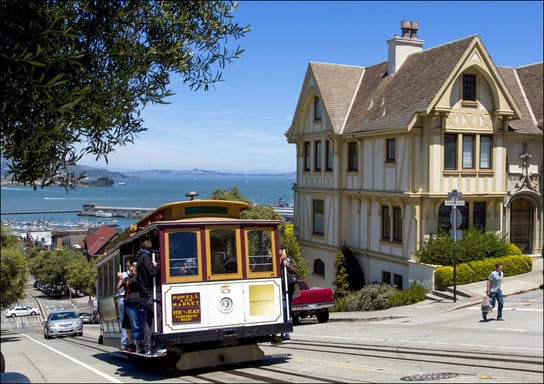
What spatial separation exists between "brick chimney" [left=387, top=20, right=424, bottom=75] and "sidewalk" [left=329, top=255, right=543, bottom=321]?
12.4 meters

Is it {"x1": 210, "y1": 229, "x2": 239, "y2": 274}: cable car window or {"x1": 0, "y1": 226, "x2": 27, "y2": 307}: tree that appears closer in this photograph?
{"x1": 210, "y1": 229, "x2": 239, "y2": 274}: cable car window

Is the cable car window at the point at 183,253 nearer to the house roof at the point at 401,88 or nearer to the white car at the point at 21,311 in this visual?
the house roof at the point at 401,88

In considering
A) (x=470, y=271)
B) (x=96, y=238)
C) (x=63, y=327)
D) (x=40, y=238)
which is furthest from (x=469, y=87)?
(x=40, y=238)

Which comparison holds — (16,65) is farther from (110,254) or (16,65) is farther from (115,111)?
(110,254)

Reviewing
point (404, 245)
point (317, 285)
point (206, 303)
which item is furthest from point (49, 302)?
point (206, 303)

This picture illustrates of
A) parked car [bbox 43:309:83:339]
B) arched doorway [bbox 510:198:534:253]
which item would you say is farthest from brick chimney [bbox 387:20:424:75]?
parked car [bbox 43:309:83:339]

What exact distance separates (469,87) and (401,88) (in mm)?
3493

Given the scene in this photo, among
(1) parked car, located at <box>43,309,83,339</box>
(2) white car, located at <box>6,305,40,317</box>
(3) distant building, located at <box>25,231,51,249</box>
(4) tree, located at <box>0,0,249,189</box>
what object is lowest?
(2) white car, located at <box>6,305,40,317</box>

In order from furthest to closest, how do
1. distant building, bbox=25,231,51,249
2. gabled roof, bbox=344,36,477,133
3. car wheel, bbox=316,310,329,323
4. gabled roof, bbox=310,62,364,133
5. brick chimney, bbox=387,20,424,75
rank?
distant building, bbox=25,231,51,249 → gabled roof, bbox=310,62,364,133 → brick chimney, bbox=387,20,424,75 → gabled roof, bbox=344,36,477,133 → car wheel, bbox=316,310,329,323

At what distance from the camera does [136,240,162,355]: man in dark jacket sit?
1124 centimetres

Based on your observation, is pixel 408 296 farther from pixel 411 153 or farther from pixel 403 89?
pixel 403 89

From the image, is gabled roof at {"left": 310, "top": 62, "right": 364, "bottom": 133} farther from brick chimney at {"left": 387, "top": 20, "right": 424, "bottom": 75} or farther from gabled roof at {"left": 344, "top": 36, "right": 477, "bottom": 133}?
brick chimney at {"left": 387, "top": 20, "right": 424, "bottom": 75}

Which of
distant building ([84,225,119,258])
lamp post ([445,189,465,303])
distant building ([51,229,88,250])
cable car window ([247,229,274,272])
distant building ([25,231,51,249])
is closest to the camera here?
cable car window ([247,229,274,272])

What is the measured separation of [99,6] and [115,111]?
172 centimetres
